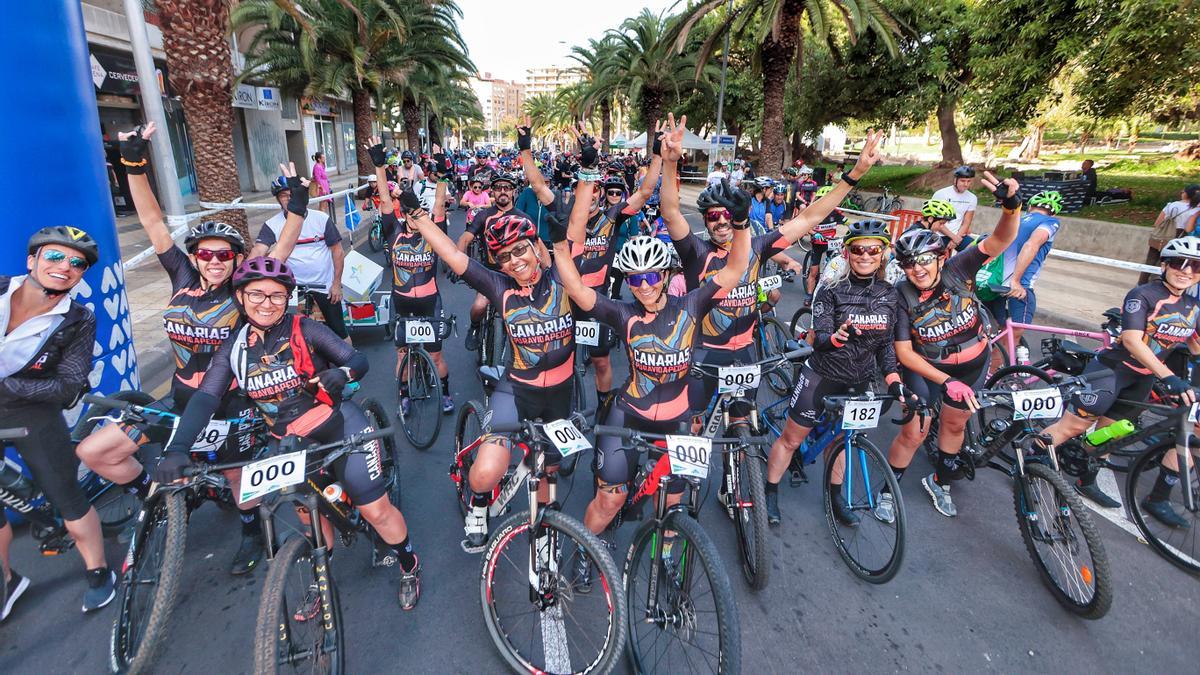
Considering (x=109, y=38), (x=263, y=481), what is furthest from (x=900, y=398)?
(x=109, y=38)

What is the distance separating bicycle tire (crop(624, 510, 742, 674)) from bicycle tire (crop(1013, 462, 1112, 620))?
2159 mm

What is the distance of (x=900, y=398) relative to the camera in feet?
13.1

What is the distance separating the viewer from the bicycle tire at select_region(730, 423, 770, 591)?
3.60 m

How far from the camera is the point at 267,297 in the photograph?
3.27 metres

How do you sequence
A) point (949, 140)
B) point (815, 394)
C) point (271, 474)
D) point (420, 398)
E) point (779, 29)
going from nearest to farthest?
1. point (271, 474)
2. point (815, 394)
3. point (420, 398)
4. point (779, 29)
5. point (949, 140)

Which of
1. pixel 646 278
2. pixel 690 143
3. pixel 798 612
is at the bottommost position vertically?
pixel 798 612

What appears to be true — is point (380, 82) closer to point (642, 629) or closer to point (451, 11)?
point (451, 11)

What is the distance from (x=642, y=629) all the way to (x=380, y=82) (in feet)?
80.3

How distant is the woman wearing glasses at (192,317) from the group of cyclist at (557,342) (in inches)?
0.5

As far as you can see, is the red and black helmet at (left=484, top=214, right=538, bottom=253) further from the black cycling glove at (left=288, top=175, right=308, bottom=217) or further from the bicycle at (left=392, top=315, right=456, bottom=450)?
the bicycle at (left=392, top=315, right=456, bottom=450)

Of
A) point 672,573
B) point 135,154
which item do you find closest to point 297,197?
point 135,154

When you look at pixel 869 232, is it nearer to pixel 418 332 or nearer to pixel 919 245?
pixel 919 245

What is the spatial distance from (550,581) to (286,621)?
1274mm

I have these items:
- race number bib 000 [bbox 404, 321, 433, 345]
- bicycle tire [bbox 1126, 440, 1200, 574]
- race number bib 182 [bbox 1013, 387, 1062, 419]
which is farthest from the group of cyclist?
race number bib 000 [bbox 404, 321, 433, 345]
